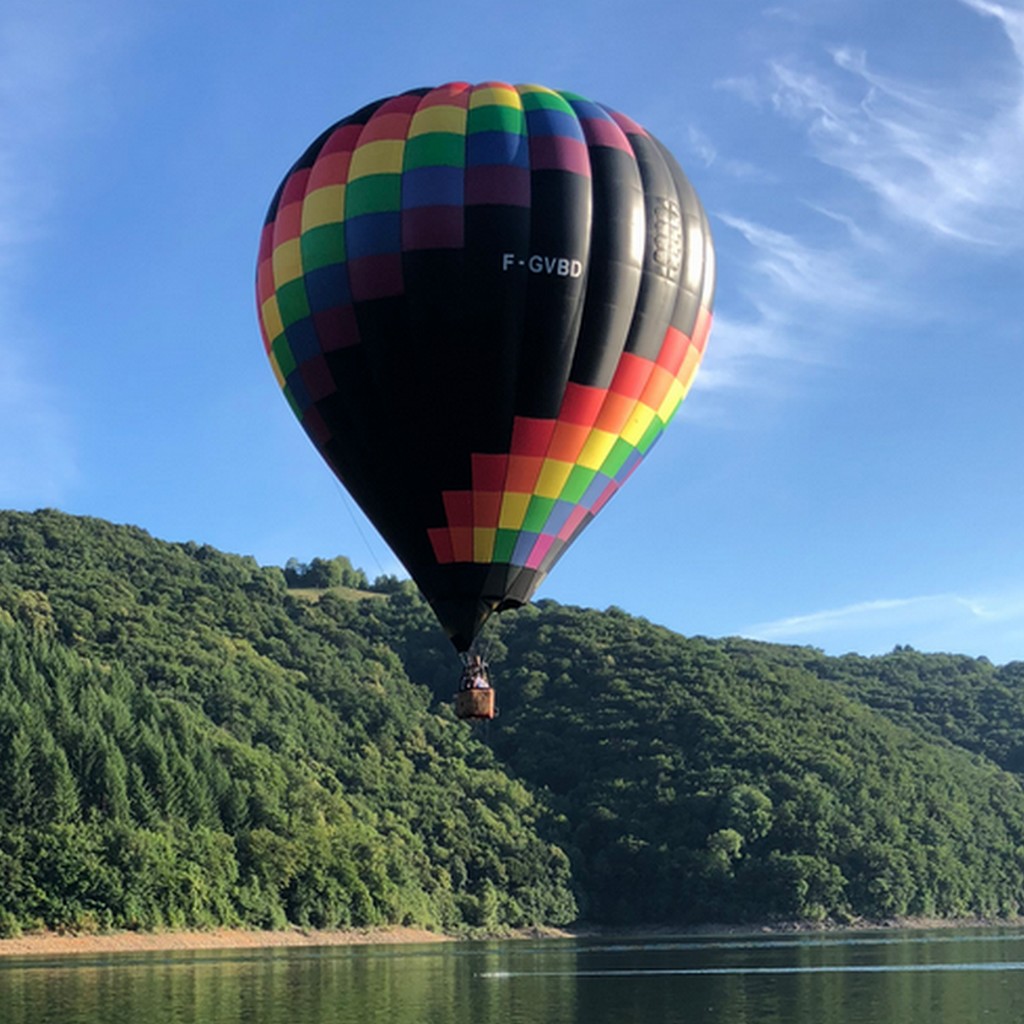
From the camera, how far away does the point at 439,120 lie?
42.6 m

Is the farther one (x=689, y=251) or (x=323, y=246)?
(x=689, y=251)

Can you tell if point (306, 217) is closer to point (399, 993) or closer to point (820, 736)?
point (399, 993)

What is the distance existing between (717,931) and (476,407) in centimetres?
11368

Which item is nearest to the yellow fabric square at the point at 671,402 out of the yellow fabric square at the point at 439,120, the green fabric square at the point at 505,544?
the green fabric square at the point at 505,544

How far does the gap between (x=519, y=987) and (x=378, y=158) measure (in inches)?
1490

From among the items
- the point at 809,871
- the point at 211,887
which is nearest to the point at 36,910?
the point at 211,887

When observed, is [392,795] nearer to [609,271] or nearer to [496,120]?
[609,271]

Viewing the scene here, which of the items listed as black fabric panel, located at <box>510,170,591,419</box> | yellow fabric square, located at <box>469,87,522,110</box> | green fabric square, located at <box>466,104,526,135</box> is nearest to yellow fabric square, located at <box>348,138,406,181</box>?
green fabric square, located at <box>466,104,526,135</box>

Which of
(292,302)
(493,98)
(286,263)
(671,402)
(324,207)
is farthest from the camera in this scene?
(671,402)

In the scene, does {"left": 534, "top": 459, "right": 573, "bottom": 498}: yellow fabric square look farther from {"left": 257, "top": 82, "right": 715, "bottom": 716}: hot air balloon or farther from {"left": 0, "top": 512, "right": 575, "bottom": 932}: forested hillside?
{"left": 0, "top": 512, "right": 575, "bottom": 932}: forested hillside

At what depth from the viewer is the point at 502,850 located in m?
154

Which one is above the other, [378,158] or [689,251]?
[378,158]

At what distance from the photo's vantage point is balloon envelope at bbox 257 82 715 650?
41.5 metres

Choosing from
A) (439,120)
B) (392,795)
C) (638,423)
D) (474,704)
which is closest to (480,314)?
(439,120)
